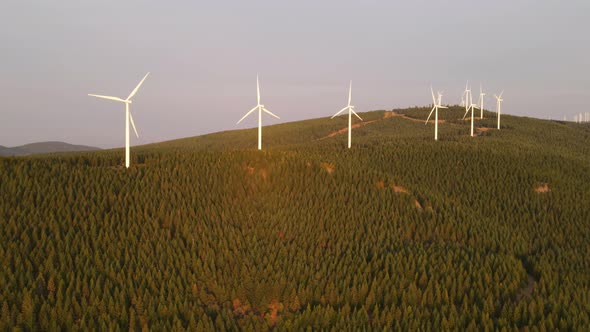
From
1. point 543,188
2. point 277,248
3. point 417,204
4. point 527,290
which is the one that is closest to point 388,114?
point 543,188

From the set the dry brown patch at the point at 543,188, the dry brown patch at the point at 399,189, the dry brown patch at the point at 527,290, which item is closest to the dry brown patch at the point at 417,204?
the dry brown patch at the point at 399,189

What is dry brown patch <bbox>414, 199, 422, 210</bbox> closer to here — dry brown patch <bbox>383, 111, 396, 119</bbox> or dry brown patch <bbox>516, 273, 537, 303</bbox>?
dry brown patch <bbox>516, 273, 537, 303</bbox>

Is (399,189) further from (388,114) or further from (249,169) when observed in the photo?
(388,114)

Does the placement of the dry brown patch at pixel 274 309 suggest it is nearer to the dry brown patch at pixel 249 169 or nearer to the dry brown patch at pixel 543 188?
the dry brown patch at pixel 249 169

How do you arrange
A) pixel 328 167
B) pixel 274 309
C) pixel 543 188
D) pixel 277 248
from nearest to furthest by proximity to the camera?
pixel 274 309 < pixel 277 248 < pixel 328 167 < pixel 543 188

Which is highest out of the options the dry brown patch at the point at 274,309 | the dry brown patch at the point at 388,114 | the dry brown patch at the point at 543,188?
the dry brown patch at the point at 388,114

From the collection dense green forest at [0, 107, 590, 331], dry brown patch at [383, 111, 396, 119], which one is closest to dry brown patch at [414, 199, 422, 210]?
dense green forest at [0, 107, 590, 331]

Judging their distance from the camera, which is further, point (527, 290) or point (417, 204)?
point (417, 204)

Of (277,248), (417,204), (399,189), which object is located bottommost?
(277,248)
